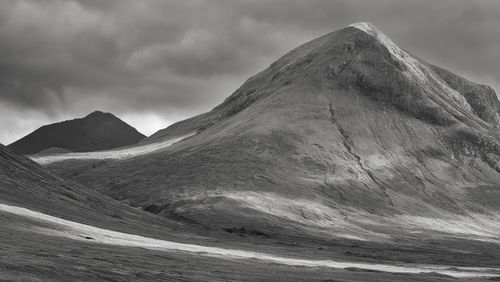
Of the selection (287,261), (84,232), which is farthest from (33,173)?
(287,261)

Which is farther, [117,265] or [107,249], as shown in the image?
[107,249]

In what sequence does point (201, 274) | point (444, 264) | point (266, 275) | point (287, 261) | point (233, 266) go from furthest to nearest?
point (444, 264), point (287, 261), point (233, 266), point (266, 275), point (201, 274)

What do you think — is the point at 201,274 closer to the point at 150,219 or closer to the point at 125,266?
the point at 125,266

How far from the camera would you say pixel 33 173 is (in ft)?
500

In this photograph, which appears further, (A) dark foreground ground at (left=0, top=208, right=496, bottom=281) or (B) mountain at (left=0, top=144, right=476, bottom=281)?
(B) mountain at (left=0, top=144, right=476, bottom=281)

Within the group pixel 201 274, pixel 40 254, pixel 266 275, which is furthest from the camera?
pixel 266 275

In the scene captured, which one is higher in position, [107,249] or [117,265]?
[107,249]

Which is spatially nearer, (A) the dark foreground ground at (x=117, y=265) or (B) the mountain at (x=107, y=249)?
(A) the dark foreground ground at (x=117, y=265)

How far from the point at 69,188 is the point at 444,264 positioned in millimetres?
88495

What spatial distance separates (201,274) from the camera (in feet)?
232

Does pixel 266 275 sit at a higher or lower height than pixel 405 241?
lower

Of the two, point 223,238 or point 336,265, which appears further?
point 223,238

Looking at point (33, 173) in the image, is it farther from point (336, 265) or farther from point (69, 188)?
point (336, 265)

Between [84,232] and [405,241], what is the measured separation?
11990 centimetres
